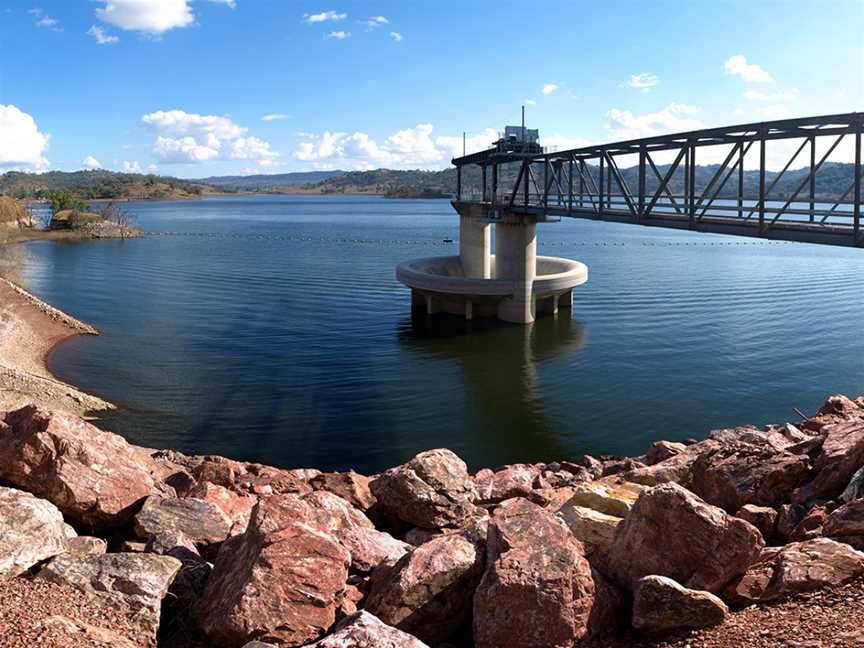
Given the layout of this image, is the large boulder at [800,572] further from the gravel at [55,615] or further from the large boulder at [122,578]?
the gravel at [55,615]

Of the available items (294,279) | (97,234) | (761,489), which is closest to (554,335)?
(294,279)

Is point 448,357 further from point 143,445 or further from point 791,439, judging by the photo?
point 791,439

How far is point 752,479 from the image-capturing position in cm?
1127

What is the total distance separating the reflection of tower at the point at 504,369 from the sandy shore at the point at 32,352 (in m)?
12.2

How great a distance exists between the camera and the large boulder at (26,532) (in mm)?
8180

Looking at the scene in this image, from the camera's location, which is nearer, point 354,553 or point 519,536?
point 519,536

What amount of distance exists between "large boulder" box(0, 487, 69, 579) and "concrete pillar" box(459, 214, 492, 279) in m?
42.1

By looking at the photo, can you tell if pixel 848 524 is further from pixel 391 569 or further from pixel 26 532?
pixel 26 532

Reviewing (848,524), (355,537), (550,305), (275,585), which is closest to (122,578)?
(275,585)

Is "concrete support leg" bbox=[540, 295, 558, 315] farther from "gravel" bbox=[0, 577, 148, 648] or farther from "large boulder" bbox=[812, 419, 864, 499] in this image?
"gravel" bbox=[0, 577, 148, 648]

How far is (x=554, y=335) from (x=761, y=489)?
1143 inches

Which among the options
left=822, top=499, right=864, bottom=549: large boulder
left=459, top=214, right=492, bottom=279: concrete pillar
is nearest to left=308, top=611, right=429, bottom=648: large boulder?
left=822, top=499, right=864, bottom=549: large boulder

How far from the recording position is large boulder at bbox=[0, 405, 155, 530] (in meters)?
9.76

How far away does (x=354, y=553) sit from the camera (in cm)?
909
